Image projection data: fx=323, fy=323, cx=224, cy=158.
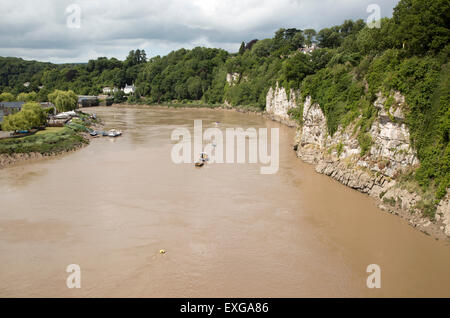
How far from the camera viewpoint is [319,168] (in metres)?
26.4

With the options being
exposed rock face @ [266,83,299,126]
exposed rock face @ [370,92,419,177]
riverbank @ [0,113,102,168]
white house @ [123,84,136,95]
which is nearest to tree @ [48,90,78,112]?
riverbank @ [0,113,102,168]

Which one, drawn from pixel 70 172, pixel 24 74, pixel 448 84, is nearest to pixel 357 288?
pixel 448 84

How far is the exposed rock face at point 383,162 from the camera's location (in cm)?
1736

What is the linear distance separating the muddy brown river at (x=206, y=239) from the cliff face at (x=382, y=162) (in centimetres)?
75

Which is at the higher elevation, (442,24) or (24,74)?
(24,74)

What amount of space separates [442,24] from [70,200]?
1018 inches

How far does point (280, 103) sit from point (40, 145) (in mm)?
41097

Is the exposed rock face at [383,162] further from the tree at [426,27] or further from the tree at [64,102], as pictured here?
the tree at [64,102]

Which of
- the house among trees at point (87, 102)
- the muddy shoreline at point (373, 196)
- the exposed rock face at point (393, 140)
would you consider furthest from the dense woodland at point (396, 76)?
the house among trees at point (87, 102)

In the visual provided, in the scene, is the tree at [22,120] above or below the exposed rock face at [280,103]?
below

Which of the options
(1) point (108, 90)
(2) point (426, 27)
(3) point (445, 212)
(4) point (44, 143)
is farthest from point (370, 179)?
(1) point (108, 90)

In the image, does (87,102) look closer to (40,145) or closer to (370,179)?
(40,145)

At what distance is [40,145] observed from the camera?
3312 cm
